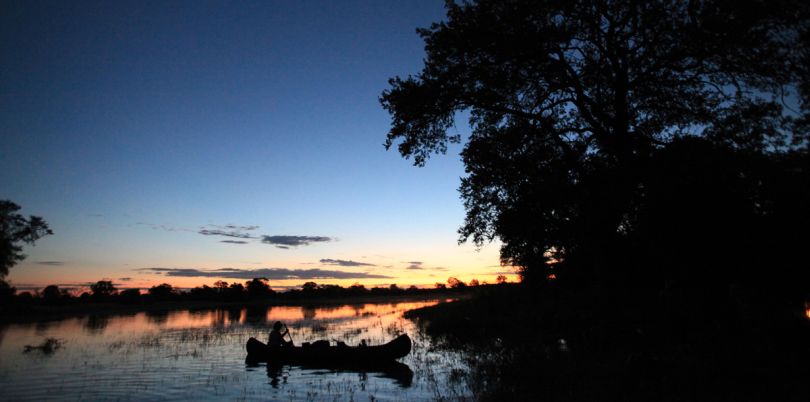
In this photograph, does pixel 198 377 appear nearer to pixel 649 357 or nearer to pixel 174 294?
pixel 649 357

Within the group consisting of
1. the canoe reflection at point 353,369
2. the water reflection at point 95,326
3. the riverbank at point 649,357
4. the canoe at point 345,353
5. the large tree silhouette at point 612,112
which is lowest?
the water reflection at point 95,326

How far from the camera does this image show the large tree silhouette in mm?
13734

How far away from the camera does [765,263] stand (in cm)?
2244

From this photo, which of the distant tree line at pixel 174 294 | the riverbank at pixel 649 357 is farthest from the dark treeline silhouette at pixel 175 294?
the riverbank at pixel 649 357

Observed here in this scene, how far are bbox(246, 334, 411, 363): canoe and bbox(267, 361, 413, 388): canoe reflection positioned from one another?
194 millimetres

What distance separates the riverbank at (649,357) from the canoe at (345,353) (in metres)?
3.14

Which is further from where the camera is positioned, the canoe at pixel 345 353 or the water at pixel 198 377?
the canoe at pixel 345 353

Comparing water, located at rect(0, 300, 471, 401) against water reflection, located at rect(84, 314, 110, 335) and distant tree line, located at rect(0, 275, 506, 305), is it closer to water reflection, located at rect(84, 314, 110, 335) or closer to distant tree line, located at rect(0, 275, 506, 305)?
water reflection, located at rect(84, 314, 110, 335)

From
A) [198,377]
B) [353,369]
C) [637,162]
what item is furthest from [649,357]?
[198,377]

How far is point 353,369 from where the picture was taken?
18922 millimetres

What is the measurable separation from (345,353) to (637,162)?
45.8 feet

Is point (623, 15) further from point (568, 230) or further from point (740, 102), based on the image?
point (568, 230)

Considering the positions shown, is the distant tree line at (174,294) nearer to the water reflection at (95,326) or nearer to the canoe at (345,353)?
the water reflection at (95,326)

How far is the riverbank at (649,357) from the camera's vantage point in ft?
33.5
